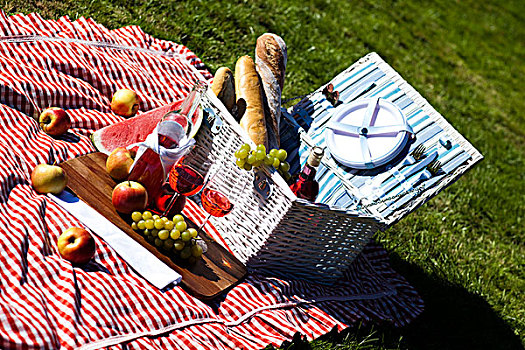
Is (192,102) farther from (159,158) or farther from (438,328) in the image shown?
(438,328)

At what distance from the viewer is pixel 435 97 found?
25.3ft

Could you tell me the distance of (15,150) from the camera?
10.5ft

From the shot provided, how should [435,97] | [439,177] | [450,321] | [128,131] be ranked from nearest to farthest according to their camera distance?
[128,131], [439,177], [450,321], [435,97]

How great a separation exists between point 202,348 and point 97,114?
1995mm

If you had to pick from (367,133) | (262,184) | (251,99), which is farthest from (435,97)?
(262,184)

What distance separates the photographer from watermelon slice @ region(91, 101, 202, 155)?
350 centimetres

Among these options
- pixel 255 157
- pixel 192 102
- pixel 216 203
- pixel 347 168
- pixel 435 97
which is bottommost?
pixel 435 97

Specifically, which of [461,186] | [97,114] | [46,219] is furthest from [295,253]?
[461,186]

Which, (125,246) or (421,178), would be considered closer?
(125,246)

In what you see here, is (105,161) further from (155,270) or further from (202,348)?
(202,348)

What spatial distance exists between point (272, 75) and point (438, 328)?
2343 mm

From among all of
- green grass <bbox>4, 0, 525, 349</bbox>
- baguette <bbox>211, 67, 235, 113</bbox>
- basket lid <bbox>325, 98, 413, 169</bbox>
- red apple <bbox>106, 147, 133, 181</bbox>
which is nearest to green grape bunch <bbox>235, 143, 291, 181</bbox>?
baguette <bbox>211, 67, 235, 113</bbox>

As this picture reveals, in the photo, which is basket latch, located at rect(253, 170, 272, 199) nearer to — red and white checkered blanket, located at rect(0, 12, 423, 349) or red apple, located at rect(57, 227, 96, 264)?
red and white checkered blanket, located at rect(0, 12, 423, 349)

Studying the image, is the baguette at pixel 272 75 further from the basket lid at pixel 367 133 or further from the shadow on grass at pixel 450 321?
the shadow on grass at pixel 450 321
